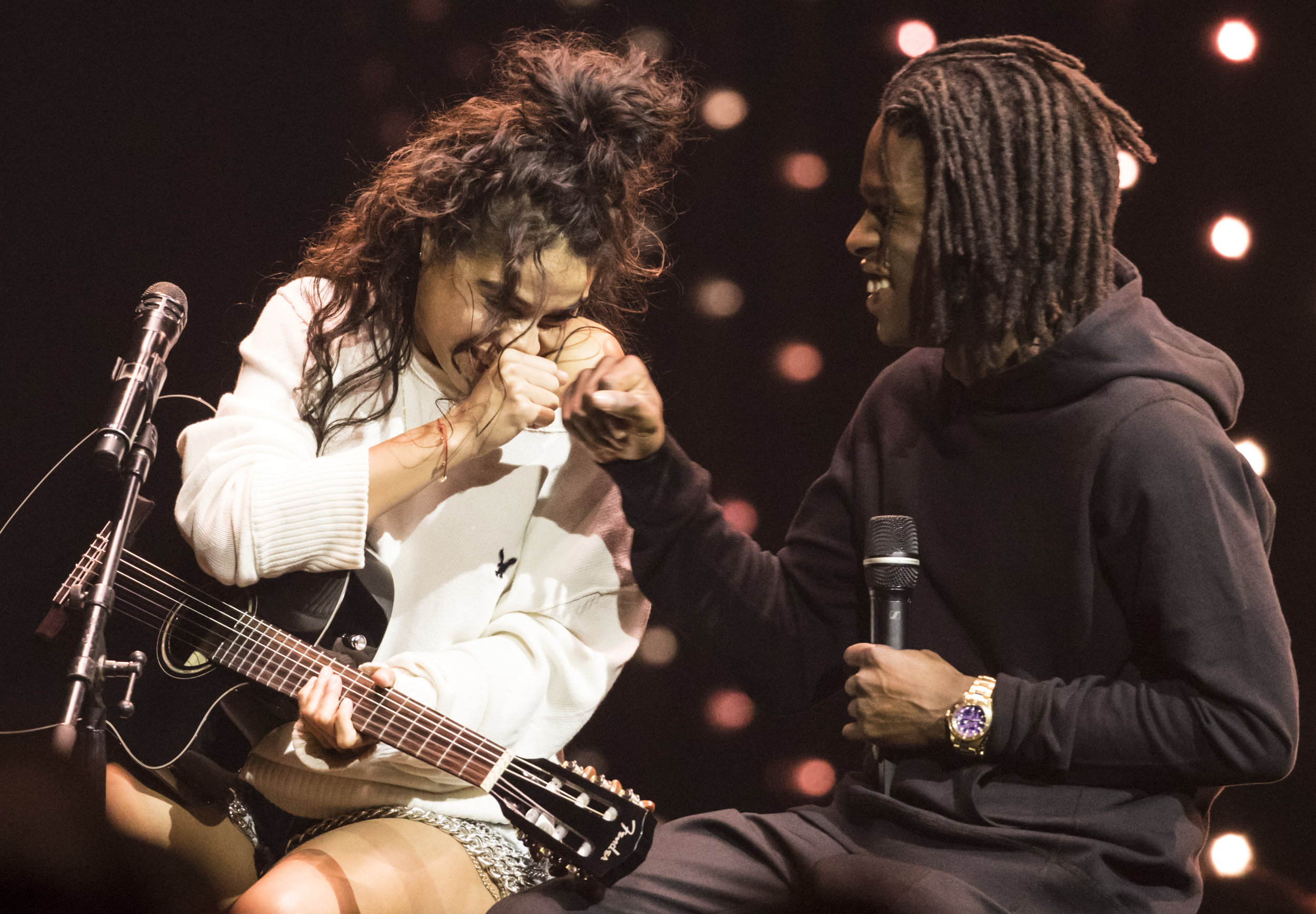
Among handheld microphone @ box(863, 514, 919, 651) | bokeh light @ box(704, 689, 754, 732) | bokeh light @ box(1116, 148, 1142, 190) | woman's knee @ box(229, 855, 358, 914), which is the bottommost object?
woman's knee @ box(229, 855, 358, 914)

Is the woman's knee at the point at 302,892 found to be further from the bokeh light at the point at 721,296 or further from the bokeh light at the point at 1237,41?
the bokeh light at the point at 1237,41

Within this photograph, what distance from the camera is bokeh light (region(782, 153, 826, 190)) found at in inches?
82.5

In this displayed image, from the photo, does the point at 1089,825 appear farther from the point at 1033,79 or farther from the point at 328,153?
the point at 328,153

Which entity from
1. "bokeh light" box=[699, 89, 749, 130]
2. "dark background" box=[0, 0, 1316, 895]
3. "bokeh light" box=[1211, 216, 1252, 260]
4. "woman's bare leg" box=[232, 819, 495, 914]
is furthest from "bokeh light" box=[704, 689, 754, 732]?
"bokeh light" box=[1211, 216, 1252, 260]

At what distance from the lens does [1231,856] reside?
2.04 meters

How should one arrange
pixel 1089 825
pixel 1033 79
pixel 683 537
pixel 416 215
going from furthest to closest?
pixel 416 215
pixel 683 537
pixel 1033 79
pixel 1089 825

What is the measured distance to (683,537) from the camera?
1.46 m

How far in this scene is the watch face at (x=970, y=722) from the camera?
4.10ft

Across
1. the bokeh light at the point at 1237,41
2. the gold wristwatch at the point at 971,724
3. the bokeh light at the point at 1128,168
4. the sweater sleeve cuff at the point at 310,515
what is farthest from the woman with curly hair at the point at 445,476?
the bokeh light at the point at 1237,41

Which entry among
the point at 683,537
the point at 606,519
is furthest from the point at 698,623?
the point at 606,519

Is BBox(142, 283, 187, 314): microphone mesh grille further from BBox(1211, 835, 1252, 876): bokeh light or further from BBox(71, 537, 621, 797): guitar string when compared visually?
BBox(1211, 835, 1252, 876): bokeh light

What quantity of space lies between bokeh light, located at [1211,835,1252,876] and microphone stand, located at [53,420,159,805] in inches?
76.1

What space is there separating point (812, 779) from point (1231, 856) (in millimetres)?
801

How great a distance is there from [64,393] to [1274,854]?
2383mm
